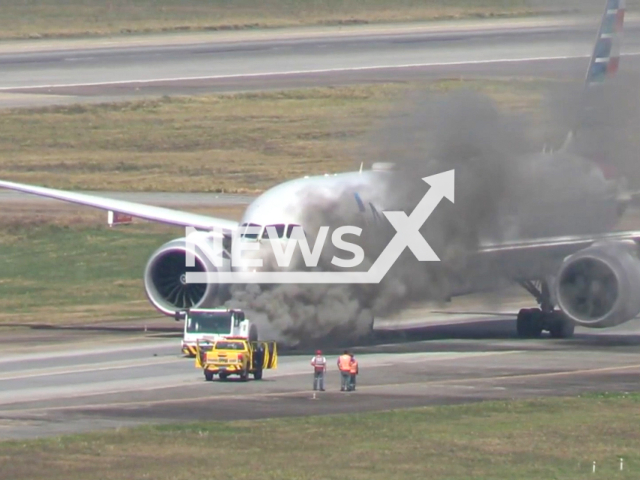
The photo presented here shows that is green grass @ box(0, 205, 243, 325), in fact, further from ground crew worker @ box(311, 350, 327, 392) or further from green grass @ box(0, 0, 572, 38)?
green grass @ box(0, 0, 572, 38)

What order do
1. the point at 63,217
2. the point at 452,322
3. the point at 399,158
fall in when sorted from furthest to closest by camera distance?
1. the point at 63,217
2. the point at 452,322
3. the point at 399,158

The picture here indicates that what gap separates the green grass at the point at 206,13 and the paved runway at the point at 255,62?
7028 millimetres

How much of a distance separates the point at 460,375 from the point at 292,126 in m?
47.8

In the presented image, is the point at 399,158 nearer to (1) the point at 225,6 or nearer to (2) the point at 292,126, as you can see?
(2) the point at 292,126

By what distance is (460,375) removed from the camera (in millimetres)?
36219

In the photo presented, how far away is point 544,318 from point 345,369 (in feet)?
38.4

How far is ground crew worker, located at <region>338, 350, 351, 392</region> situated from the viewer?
109 ft

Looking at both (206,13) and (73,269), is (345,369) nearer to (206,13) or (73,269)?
(73,269)

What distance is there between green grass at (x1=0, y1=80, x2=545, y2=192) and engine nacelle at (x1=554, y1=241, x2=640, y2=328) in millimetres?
29018

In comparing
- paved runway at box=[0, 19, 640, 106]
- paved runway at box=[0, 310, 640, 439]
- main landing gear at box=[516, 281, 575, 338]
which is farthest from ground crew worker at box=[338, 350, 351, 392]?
paved runway at box=[0, 19, 640, 106]

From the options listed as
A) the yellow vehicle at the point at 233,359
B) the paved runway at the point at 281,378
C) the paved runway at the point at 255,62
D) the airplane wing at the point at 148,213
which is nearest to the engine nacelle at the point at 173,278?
the paved runway at the point at 281,378

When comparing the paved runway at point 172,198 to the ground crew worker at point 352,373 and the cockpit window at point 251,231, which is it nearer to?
the cockpit window at point 251,231

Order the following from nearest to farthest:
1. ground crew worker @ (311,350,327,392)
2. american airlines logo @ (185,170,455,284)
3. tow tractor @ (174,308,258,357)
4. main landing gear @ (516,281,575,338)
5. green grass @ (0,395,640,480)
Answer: green grass @ (0,395,640,480) < ground crew worker @ (311,350,327,392) < tow tractor @ (174,308,258,357) < american airlines logo @ (185,170,455,284) < main landing gear @ (516,281,575,338)

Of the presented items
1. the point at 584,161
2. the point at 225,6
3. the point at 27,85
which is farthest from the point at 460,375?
the point at 225,6
